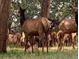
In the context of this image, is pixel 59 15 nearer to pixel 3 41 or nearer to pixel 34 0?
pixel 34 0

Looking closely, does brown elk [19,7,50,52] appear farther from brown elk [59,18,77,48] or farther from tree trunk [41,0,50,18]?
tree trunk [41,0,50,18]

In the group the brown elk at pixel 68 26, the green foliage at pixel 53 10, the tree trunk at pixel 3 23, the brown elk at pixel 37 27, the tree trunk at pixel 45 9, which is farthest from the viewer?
the green foliage at pixel 53 10

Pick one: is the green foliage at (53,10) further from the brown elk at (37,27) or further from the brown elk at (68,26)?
the brown elk at (37,27)

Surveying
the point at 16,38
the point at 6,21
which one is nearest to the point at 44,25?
the point at 6,21

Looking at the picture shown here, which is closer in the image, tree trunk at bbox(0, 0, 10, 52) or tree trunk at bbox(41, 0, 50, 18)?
tree trunk at bbox(0, 0, 10, 52)

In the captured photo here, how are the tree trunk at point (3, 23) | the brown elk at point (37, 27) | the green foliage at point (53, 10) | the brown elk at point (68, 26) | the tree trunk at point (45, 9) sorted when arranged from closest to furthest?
the tree trunk at point (3, 23)
the brown elk at point (37, 27)
the brown elk at point (68, 26)
the tree trunk at point (45, 9)
the green foliage at point (53, 10)

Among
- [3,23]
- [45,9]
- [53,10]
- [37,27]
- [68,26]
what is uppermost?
[45,9]

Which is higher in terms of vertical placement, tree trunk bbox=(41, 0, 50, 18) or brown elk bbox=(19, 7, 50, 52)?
tree trunk bbox=(41, 0, 50, 18)

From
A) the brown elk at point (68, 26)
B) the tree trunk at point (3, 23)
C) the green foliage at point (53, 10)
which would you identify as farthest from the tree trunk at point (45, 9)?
the green foliage at point (53, 10)

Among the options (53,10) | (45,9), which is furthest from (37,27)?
(53,10)

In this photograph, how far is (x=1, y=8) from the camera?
15.0 m

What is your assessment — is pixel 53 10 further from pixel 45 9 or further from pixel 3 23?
pixel 3 23

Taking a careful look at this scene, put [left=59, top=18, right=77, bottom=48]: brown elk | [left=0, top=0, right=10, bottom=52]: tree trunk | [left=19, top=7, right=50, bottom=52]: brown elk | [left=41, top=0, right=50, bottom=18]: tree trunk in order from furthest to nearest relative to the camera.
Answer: [left=41, top=0, right=50, bottom=18]: tree trunk, [left=59, top=18, right=77, bottom=48]: brown elk, [left=19, top=7, right=50, bottom=52]: brown elk, [left=0, top=0, right=10, bottom=52]: tree trunk

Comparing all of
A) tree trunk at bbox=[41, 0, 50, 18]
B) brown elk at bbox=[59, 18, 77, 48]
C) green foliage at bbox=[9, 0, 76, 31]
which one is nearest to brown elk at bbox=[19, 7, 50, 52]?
brown elk at bbox=[59, 18, 77, 48]
